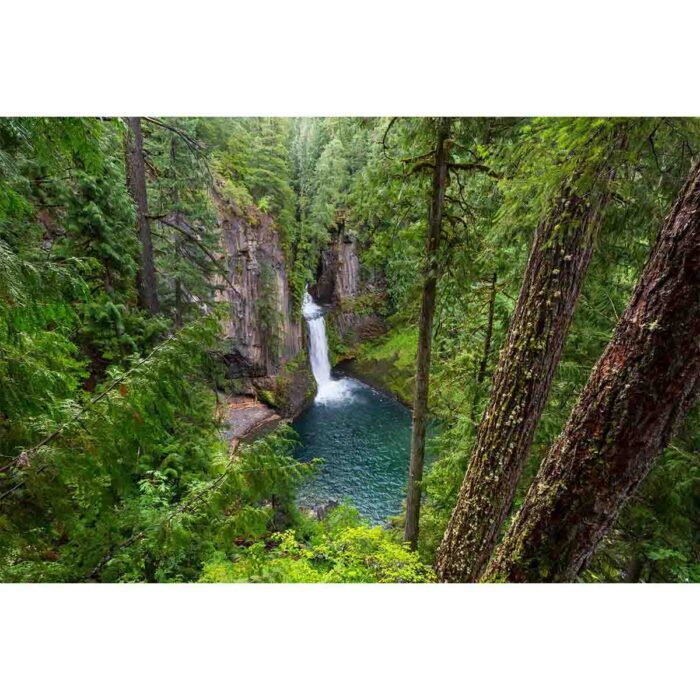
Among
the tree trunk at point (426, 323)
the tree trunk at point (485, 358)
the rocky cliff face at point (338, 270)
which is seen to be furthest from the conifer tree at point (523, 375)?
the rocky cliff face at point (338, 270)

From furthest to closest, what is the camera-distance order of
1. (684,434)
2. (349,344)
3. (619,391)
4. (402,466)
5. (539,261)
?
(349,344) → (402,466) → (684,434) → (539,261) → (619,391)

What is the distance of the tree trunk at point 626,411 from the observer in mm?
1267

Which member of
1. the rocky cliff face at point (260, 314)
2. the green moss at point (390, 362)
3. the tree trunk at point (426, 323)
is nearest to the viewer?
the tree trunk at point (426, 323)

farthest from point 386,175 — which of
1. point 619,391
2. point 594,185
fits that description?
point 619,391

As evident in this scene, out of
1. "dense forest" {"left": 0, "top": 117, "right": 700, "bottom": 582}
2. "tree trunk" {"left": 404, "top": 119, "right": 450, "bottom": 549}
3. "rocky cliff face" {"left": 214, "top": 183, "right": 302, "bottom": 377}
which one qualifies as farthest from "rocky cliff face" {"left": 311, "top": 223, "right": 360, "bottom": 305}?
"tree trunk" {"left": 404, "top": 119, "right": 450, "bottom": 549}

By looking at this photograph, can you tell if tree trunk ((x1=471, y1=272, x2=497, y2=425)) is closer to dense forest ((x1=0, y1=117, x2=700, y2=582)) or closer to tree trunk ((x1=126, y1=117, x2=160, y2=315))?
dense forest ((x1=0, y1=117, x2=700, y2=582))

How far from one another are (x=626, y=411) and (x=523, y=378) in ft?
2.71

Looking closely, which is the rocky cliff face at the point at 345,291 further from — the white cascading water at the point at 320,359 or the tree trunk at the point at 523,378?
the tree trunk at the point at 523,378

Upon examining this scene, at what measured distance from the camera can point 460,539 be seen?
244cm

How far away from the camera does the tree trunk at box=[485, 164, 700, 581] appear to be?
1267mm

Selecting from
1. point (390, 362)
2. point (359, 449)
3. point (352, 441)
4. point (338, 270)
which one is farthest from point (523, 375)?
point (338, 270)

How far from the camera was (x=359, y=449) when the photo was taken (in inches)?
394

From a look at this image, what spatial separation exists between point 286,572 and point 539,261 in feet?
7.36
